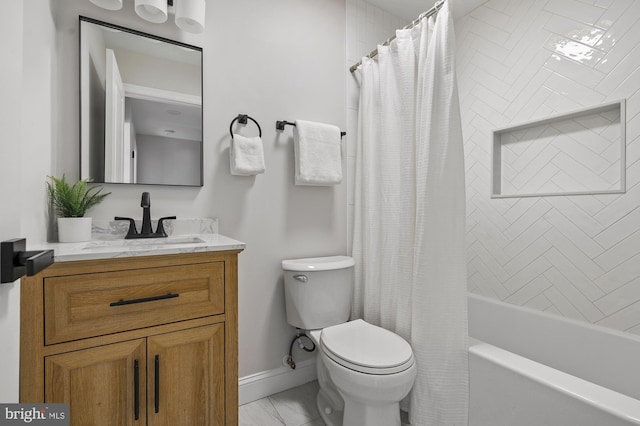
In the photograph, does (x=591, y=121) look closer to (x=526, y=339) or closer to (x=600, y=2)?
(x=600, y=2)

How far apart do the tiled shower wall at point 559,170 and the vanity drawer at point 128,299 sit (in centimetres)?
188

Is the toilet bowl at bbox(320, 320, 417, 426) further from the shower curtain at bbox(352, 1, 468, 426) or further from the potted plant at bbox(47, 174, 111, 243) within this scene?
the potted plant at bbox(47, 174, 111, 243)

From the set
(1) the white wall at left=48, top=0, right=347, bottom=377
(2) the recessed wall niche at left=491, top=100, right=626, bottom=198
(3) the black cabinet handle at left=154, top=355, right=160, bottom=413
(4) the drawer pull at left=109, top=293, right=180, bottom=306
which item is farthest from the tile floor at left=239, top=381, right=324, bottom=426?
(2) the recessed wall niche at left=491, top=100, right=626, bottom=198

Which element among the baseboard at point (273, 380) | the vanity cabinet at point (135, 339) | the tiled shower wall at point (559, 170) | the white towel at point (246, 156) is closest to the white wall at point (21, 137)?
the vanity cabinet at point (135, 339)

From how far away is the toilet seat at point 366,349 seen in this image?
3.86ft

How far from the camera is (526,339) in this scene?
1.78 meters


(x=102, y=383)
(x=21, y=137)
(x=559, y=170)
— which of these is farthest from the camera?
(x=559, y=170)

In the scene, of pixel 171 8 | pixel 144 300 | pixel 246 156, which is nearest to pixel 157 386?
pixel 144 300

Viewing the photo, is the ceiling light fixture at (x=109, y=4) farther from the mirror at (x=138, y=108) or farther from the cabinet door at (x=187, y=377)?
the cabinet door at (x=187, y=377)

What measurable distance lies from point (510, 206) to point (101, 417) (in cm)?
240

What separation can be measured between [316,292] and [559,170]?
5.46ft

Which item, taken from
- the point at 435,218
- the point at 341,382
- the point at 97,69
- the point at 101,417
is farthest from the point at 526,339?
the point at 97,69

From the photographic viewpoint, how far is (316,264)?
1.70 meters

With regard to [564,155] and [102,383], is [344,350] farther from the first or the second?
[564,155]
